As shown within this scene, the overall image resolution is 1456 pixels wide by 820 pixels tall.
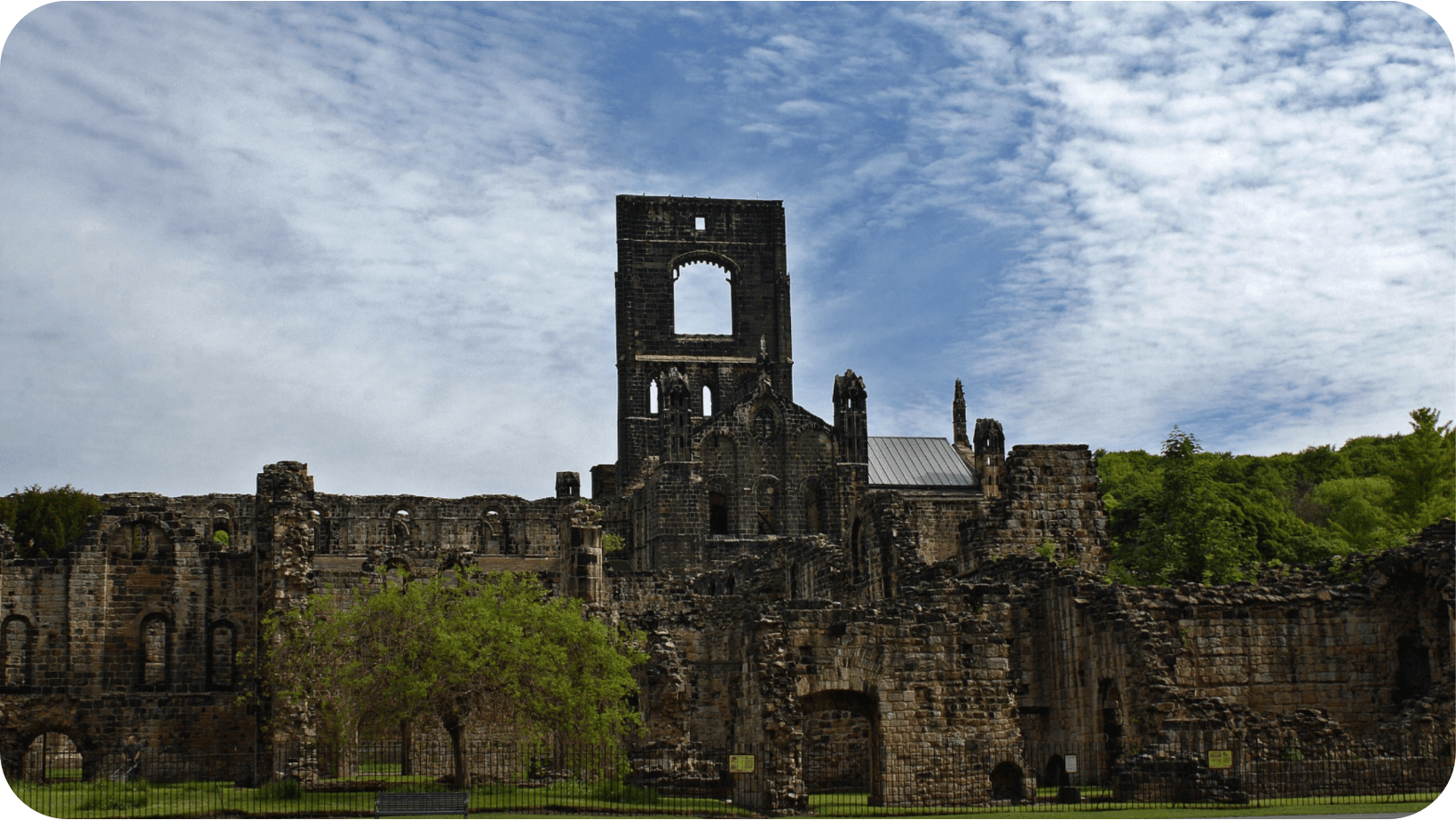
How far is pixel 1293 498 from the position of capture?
8388 cm

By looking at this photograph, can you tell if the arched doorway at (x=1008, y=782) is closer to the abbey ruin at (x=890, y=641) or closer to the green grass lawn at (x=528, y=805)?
the abbey ruin at (x=890, y=641)

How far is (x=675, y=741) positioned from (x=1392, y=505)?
37.4 m

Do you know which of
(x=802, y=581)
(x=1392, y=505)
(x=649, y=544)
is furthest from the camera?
(x=649, y=544)

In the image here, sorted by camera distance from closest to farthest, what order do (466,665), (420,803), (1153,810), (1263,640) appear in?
(1153,810)
(420,803)
(466,665)
(1263,640)

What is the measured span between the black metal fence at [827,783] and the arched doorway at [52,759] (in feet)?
14.4

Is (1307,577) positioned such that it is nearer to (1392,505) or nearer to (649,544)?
(1392,505)

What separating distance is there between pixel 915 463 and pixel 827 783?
5727 cm

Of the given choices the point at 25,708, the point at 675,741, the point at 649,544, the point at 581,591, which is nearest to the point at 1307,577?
the point at 675,741

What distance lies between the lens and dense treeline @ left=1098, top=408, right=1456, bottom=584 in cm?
5281

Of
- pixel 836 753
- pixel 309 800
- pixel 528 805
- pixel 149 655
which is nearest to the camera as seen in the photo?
pixel 528 805

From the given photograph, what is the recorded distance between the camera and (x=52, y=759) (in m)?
41.2

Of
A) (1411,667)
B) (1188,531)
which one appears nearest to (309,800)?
(1411,667)

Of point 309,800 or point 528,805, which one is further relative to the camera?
point 309,800

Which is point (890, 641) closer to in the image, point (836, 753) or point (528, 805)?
point (836, 753)
